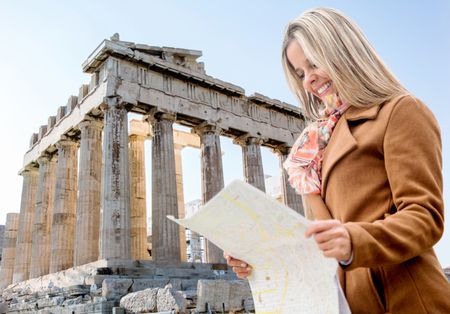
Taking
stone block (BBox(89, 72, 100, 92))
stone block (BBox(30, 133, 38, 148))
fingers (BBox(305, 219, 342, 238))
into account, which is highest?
stone block (BBox(30, 133, 38, 148))

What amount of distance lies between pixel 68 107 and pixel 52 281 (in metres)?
8.98

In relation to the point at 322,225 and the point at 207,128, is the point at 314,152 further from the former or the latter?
the point at 207,128

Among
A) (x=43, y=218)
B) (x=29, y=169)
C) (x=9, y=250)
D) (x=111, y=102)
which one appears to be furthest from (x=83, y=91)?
(x=9, y=250)

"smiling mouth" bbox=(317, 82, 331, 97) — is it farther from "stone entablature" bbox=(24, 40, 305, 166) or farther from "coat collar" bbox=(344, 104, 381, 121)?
"stone entablature" bbox=(24, 40, 305, 166)

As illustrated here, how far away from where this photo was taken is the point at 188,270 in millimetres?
17047

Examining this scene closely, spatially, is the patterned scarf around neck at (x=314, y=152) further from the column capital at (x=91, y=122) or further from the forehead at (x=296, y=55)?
the column capital at (x=91, y=122)

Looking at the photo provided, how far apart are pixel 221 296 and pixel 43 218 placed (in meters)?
17.8

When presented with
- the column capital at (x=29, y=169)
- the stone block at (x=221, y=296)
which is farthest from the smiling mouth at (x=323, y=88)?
the column capital at (x=29, y=169)

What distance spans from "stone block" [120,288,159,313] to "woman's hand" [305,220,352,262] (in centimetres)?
754

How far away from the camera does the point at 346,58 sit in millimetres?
1751

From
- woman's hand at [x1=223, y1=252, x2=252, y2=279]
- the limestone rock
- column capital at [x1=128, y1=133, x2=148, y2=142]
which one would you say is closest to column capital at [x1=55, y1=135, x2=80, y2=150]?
Answer: column capital at [x1=128, y1=133, x2=148, y2=142]

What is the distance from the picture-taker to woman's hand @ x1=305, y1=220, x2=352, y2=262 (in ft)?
4.27

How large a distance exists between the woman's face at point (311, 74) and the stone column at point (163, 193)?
A: 16619 millimetres

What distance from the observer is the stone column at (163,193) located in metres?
18.1
